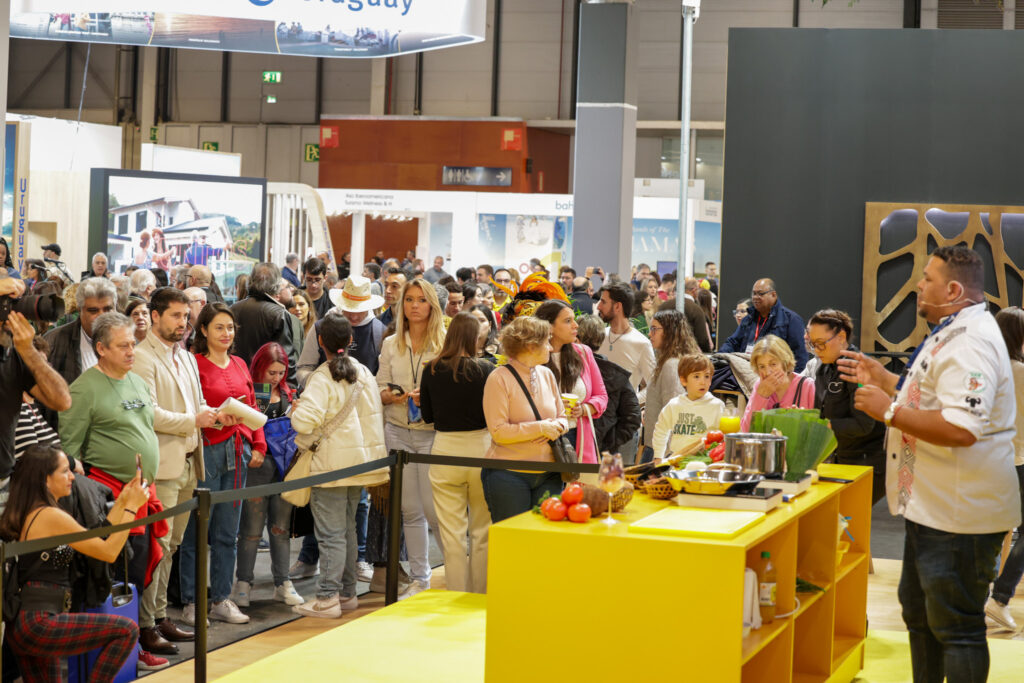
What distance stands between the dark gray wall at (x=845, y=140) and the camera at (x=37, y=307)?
7021 millimetres

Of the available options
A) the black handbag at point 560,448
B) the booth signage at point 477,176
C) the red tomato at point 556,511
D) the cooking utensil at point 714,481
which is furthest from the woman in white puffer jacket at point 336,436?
the booth signage at point 477,176

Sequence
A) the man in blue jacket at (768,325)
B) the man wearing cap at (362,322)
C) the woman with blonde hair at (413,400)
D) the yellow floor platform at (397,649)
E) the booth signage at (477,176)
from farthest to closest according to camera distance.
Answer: the booth signage at (477,176) → the man in blue jacket at (768,325) → the man wearing cap at (362,322) → the woman with blonde hair at (413,400) → the yellow floor platform at (397,649)

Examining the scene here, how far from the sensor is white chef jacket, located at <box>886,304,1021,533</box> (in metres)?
3.52

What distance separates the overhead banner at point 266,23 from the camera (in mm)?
8867

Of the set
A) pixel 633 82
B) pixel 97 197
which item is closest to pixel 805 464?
pixel 97 197

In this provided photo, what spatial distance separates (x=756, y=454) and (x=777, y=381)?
4.97ft

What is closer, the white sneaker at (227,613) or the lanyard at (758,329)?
the white sneaker at (227,613)

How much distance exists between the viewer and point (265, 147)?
27984 mm

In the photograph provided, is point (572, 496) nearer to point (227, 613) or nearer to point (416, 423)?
point (416, 423)

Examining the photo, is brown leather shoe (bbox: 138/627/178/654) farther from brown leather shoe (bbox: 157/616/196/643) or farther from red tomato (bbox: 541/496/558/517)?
red tomato (bbox: 541/496/558/517)

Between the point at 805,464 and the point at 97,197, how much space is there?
9424 millimetres

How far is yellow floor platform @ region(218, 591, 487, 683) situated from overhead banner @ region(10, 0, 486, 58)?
17.6ft

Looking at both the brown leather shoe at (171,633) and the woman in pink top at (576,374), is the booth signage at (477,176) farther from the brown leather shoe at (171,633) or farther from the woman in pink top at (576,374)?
the brown leather shoe at (171,633)

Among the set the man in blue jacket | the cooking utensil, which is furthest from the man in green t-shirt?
the man in blue jacket
